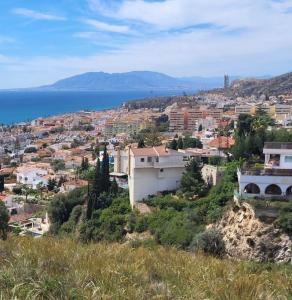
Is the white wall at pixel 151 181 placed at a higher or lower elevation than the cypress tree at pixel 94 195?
higher

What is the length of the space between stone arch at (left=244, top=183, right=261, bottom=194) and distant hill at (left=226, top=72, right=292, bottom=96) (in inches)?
3760

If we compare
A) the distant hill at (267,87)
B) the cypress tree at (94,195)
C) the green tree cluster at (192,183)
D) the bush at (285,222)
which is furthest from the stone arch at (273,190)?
the distant hill at (267,87)

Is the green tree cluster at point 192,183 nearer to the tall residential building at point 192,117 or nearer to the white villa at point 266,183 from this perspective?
the white villa at point 266,183

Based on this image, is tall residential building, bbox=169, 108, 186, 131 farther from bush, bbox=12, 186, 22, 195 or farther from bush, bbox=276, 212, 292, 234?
bush, bbox=276, 212, 292, 234

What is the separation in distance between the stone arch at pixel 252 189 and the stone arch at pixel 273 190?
31cm

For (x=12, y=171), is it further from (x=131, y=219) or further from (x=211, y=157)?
(x=131, y=219)

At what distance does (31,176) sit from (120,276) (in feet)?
124

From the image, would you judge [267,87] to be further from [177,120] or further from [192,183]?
[192,183]

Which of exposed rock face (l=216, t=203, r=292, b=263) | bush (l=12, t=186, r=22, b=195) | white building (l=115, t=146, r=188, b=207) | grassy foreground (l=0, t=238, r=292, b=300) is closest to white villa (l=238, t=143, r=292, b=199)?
exposed rock face (l=216, t=203, r=292, b=263)

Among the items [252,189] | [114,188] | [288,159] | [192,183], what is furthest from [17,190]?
[288,159]

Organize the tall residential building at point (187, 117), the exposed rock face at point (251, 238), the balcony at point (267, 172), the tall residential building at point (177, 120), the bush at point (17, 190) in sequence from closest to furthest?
the exposed rock face at point (251, 238), the balcony at point (267, 172), the bush at point (17, 190), the tall residential building at point (177, 120), the tall residential building at point (187, 117)

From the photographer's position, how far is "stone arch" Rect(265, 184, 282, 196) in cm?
1669

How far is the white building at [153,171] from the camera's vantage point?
773 inches

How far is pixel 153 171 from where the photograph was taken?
19891mm
